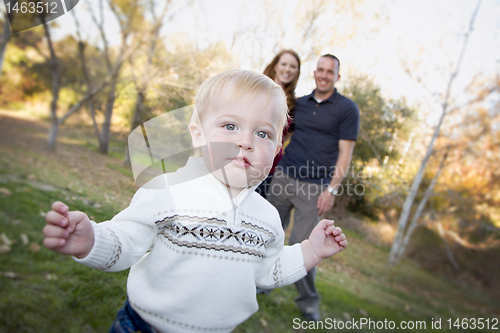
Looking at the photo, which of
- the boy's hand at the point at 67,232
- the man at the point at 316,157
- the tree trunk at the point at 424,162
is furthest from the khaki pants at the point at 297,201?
the tree trunk at the point at 424,162

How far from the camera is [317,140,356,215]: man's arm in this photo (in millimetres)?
1581

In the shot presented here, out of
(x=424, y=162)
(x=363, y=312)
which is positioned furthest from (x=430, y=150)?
(x=363, y=312)

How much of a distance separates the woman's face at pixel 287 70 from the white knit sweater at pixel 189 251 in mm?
1077

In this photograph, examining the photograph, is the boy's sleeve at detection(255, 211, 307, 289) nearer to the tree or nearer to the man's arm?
the man's arm

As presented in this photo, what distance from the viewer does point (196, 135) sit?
2.33ft

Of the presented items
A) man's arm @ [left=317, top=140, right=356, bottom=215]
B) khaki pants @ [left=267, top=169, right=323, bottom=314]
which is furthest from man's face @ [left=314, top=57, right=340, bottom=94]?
khaki pants @ [left=267, top=169, right=323, bottom=314]

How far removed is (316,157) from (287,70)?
52 cm

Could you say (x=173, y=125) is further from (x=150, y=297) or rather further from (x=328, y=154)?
(x=328, y=154)

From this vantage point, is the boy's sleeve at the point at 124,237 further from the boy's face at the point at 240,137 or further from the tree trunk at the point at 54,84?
the tree trunk at the point at 54,84

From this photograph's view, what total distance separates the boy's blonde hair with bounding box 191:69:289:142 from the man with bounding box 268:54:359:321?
0.87 metres

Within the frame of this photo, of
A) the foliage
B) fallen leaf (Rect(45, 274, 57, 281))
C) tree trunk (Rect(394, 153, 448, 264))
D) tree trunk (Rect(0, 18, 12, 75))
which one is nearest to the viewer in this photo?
tree trunk (Rect(0, 18, 12, 75))

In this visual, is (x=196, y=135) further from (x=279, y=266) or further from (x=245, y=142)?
(x=279, y=266)

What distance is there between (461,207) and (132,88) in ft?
20.5

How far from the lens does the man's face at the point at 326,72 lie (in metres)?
1.50
